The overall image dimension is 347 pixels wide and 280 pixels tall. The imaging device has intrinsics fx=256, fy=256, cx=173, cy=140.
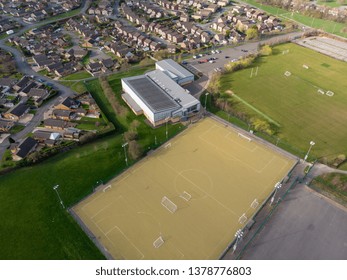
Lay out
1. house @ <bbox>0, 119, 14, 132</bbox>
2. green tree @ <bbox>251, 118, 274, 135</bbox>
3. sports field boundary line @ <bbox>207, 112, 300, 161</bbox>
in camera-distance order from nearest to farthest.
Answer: sports field boundary line @ <bbox>207, 112, 300, 161</bbox>, green tree @ <bbox>251, 118, 274, 135</bbox>, house @ <bbox>0, 119, 14, 132</bbox>

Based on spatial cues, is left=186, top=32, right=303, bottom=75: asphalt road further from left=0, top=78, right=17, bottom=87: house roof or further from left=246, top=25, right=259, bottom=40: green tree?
left=0, top=78, right=17, bottom=87: house roof

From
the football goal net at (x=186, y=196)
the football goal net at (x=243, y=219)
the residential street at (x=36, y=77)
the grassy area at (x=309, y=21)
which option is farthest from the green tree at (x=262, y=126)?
the grassy area at (x=309, y=21)

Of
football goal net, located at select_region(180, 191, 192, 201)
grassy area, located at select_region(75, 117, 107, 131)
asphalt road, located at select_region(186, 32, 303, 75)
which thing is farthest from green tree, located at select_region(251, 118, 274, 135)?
grassy area, located at select_region(75, 117, 107, 131)

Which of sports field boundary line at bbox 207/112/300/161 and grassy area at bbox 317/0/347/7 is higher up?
grassy area at bbox 317/0/347/7

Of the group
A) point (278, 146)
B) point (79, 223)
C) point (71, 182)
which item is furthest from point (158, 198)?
point (278, 146)

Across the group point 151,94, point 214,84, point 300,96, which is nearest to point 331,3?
point 300,96

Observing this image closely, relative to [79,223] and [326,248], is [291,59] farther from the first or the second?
[79,223]

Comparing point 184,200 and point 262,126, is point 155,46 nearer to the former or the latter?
point 262,126

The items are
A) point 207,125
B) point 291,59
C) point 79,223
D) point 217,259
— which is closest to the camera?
point 217,259
